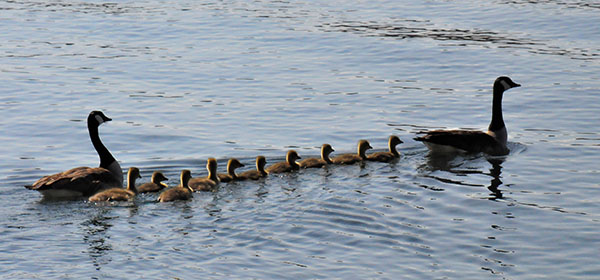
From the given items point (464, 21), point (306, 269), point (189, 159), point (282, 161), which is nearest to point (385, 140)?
point (282, 161)

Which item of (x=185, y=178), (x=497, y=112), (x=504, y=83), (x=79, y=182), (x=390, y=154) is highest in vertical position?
(x=504, y=83)

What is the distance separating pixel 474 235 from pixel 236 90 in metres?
11.6

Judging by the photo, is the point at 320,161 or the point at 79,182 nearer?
the point at 79,182

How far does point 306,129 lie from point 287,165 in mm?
3653

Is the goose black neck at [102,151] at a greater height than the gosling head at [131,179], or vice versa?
the goose black neck at [102,151]

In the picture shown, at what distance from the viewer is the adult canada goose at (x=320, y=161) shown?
55.6 feet

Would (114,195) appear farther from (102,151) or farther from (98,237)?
(102,151)

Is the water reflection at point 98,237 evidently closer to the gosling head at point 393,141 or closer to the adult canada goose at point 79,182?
the adult canada goose at point 79,182

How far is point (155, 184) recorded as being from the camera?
A: 15531 millimetres

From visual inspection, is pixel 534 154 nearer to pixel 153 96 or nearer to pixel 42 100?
pixel 153 96

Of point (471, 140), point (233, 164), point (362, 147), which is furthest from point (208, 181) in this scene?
point (471, 140)

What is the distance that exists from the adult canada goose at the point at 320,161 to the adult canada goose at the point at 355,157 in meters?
0.13

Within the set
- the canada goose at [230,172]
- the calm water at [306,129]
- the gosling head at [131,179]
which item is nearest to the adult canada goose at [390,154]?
the calm water at [306,129]

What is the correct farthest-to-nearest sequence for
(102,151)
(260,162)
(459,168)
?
(459,168)
(260,162)
(102,151)
